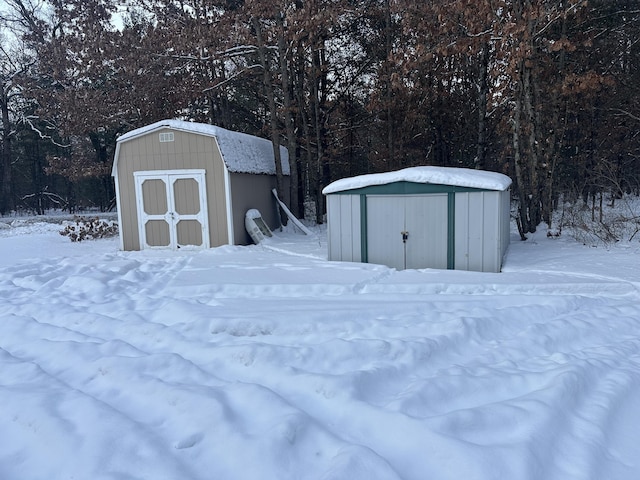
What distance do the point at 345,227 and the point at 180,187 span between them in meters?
4.45

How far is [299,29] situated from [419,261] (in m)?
8.00

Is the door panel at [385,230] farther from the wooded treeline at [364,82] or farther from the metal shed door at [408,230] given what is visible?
the wooded treeline at [364,82]

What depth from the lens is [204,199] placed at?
10180 millimetres

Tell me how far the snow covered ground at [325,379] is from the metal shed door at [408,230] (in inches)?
44.5

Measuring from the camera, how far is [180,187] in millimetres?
10289

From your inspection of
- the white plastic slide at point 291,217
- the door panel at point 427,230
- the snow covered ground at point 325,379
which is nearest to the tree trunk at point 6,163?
the white plastic slide at point 291,217

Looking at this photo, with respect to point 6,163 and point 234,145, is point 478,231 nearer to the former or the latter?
point 234,145

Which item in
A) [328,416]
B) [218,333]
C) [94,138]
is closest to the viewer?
[328,416]

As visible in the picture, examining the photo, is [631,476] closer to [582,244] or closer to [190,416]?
[190,416]

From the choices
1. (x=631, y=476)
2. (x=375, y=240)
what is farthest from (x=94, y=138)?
(x=631, y=476)

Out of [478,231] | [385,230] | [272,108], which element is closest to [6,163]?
[272,108]

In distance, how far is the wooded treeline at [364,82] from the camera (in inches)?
440

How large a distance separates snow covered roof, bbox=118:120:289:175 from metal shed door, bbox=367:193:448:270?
13.0ft

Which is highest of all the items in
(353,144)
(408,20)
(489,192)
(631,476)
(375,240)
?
(408,20)
